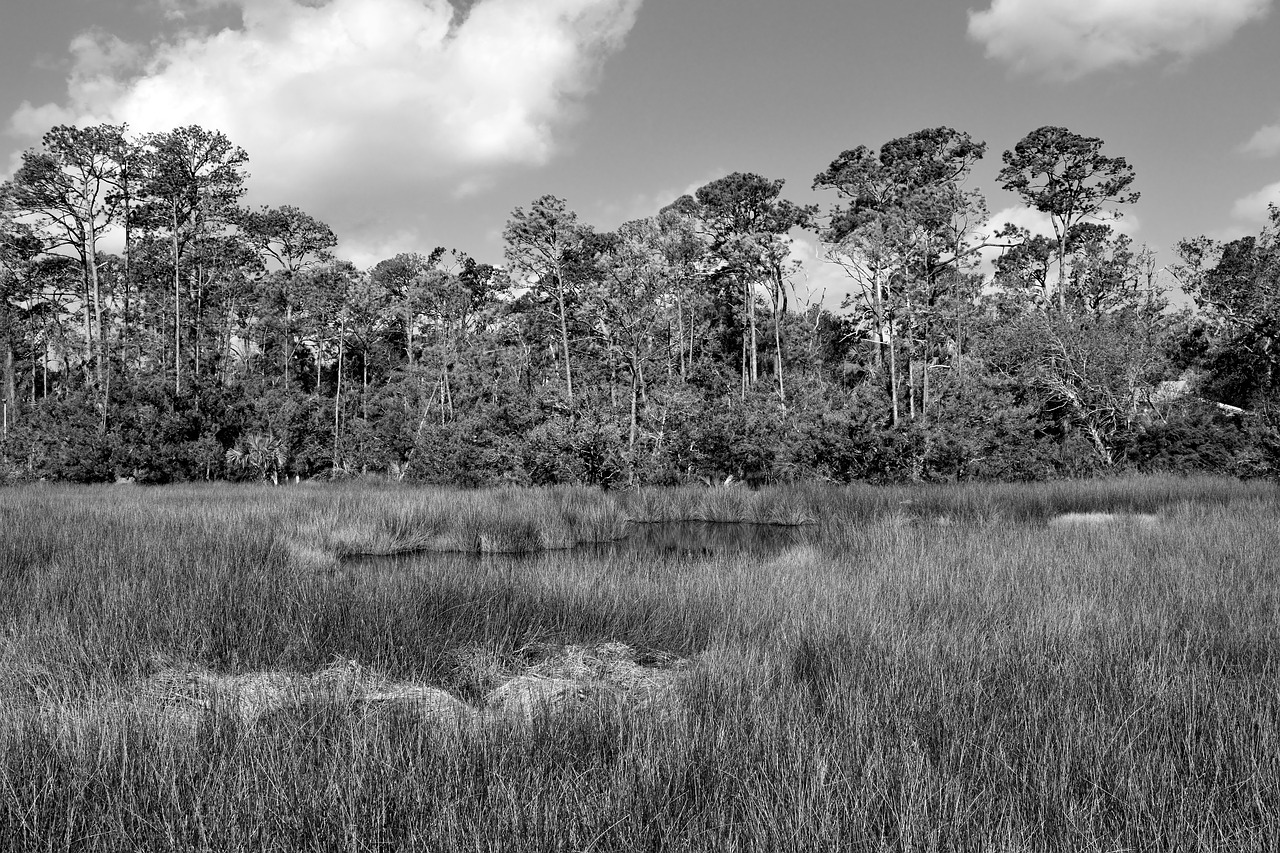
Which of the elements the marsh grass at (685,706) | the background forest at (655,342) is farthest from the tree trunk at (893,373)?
the marsh grass at (685,706)

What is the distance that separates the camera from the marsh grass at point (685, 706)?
225cm

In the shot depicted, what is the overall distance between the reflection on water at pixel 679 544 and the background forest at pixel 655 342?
182 inches

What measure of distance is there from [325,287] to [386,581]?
30.8 m

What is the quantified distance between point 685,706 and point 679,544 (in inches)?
319

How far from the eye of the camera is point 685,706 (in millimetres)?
3406

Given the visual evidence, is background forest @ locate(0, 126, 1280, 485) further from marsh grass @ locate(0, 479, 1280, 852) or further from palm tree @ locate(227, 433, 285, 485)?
marsh grass @ locate(0, 479, 1280, 852)

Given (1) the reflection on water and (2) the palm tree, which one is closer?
(1) the reflection on water

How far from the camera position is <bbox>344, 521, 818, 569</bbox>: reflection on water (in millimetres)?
9305

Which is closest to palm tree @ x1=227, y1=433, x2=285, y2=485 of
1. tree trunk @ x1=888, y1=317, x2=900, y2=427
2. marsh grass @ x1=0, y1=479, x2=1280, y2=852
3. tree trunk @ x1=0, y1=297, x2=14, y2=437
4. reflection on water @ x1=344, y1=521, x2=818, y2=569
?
reflection on water @ x1=344, y1=521, x2=818, y2=569

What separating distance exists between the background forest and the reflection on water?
4.63 m

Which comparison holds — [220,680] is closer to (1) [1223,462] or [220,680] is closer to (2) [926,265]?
(2) [926,265]

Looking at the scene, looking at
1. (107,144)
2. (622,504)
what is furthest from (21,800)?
(107,144)

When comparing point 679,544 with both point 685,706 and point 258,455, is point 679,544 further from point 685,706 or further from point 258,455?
point 258,455

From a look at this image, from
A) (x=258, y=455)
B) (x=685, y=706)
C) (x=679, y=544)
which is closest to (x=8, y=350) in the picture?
(x=258, y=455)
